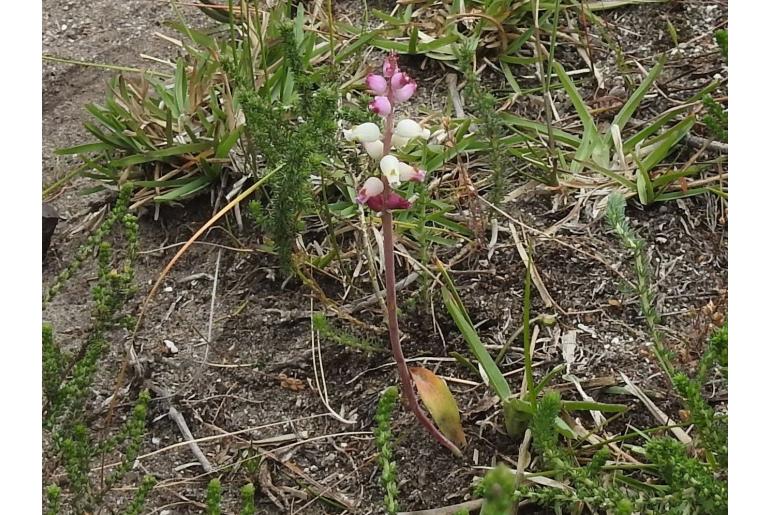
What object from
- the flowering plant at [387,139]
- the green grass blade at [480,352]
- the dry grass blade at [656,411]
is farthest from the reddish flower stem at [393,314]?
the dry grass blade at [656,411]

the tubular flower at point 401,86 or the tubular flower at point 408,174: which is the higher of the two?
the tubular flower at point 401,86

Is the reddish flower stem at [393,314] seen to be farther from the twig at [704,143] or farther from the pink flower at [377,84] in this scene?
the twig at [704,143]

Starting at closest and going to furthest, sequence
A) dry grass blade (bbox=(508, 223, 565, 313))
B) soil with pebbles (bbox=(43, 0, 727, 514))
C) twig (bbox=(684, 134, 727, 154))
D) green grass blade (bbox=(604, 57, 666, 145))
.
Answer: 1. soil with pebbles (bbox=(43, 0, 727, 514))
2. dry grass blade (bbox=(508, 223, 565, 313))
3. twig (bbox=(684, 134, 727, 154))
4. green grass blade (bbox=(604, 57, 666, 145))

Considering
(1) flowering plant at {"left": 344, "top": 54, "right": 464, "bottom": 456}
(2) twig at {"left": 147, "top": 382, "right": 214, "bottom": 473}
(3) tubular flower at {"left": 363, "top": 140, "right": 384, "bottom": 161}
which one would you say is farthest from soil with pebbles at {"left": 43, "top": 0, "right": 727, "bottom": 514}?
(3) tubular flower at {"left": 363, "top": 140, "right": 384, "bottom": 161}

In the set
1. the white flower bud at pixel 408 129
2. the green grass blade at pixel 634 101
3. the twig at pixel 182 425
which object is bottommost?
the twig at pixel 182 425

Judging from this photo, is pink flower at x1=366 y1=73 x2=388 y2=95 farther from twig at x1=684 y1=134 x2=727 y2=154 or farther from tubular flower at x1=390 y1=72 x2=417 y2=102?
twig at x1=684 y1=134 x2=727 y2=154

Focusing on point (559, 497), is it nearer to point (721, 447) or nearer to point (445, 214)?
point (721, 447)
